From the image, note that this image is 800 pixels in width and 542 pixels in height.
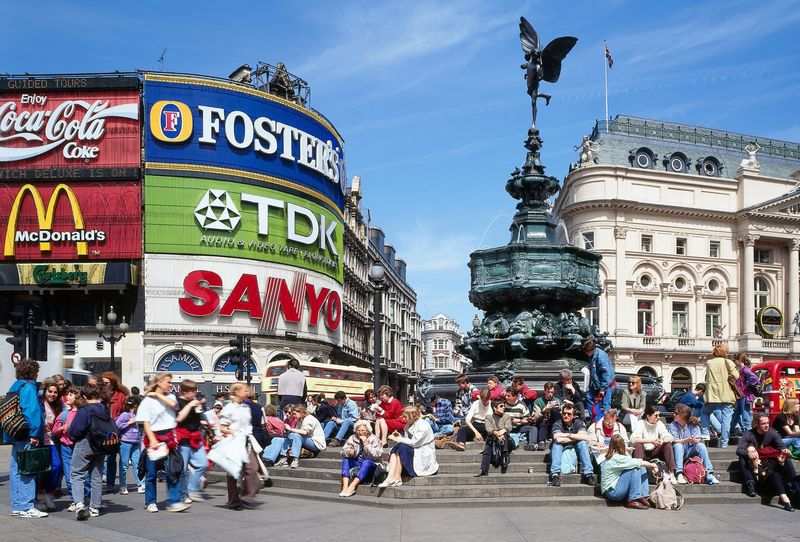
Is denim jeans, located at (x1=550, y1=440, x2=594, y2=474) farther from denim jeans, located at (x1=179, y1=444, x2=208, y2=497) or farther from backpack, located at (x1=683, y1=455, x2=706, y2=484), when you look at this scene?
denim jeans, located at (x1=179, y1=444, x2=208, y2=497)

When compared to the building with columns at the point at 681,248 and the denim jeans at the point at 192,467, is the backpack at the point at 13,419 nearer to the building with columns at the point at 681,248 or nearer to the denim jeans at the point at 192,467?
the denim jeans at the point at 192,467

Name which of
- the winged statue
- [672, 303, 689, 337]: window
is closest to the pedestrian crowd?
the winged statue

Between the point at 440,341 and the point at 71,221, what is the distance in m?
135

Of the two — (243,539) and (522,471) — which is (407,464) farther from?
(243,539)

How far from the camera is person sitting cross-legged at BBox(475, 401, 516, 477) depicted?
503 inches

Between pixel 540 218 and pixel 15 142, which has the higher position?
pixel 15 142

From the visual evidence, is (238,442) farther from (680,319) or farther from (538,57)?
(680,319)

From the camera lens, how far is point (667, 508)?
39.1 feet

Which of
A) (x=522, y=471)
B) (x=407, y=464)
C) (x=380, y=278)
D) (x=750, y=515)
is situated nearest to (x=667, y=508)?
Result: (x=750, y=515)

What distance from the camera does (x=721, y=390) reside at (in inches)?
608

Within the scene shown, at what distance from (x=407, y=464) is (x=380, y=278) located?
8192 mm

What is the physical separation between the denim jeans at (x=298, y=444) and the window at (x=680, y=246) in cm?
5997

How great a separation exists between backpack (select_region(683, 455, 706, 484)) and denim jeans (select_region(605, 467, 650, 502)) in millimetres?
1338

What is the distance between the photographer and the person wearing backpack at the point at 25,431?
10.9m
